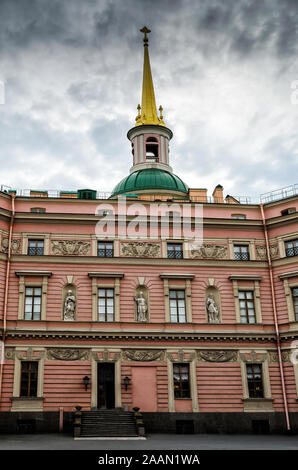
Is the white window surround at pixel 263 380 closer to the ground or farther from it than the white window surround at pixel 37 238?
closer to the ground

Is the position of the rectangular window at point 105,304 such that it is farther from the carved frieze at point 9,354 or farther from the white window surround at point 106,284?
the carved frieze at point 9,354

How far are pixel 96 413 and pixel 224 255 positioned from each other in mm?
14188

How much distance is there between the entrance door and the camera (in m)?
33.7

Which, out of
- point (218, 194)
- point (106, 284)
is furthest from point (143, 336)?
point (218, 194)

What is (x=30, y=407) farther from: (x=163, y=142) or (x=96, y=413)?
(x=163, y=142)

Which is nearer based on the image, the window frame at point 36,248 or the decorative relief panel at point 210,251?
the window frame at point 36,248

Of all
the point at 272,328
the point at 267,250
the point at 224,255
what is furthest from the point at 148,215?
the point at 272,328

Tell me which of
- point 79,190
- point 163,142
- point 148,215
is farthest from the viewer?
point 163,142

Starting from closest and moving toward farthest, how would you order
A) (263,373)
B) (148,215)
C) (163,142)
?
(263,373) < (148,215) < (163,142)

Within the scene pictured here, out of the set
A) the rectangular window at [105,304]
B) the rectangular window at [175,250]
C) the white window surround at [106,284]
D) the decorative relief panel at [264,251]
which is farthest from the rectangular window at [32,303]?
the decorative relief panel at [264,251]

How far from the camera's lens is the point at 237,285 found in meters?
37.5

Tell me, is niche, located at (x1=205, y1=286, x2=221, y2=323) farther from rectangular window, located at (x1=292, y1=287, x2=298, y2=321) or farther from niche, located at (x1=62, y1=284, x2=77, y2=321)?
niche, located at (x1=62, y1=284, x2=77, y2=321)

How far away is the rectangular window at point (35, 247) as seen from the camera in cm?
3650

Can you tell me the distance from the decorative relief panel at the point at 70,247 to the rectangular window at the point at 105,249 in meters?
0.79
